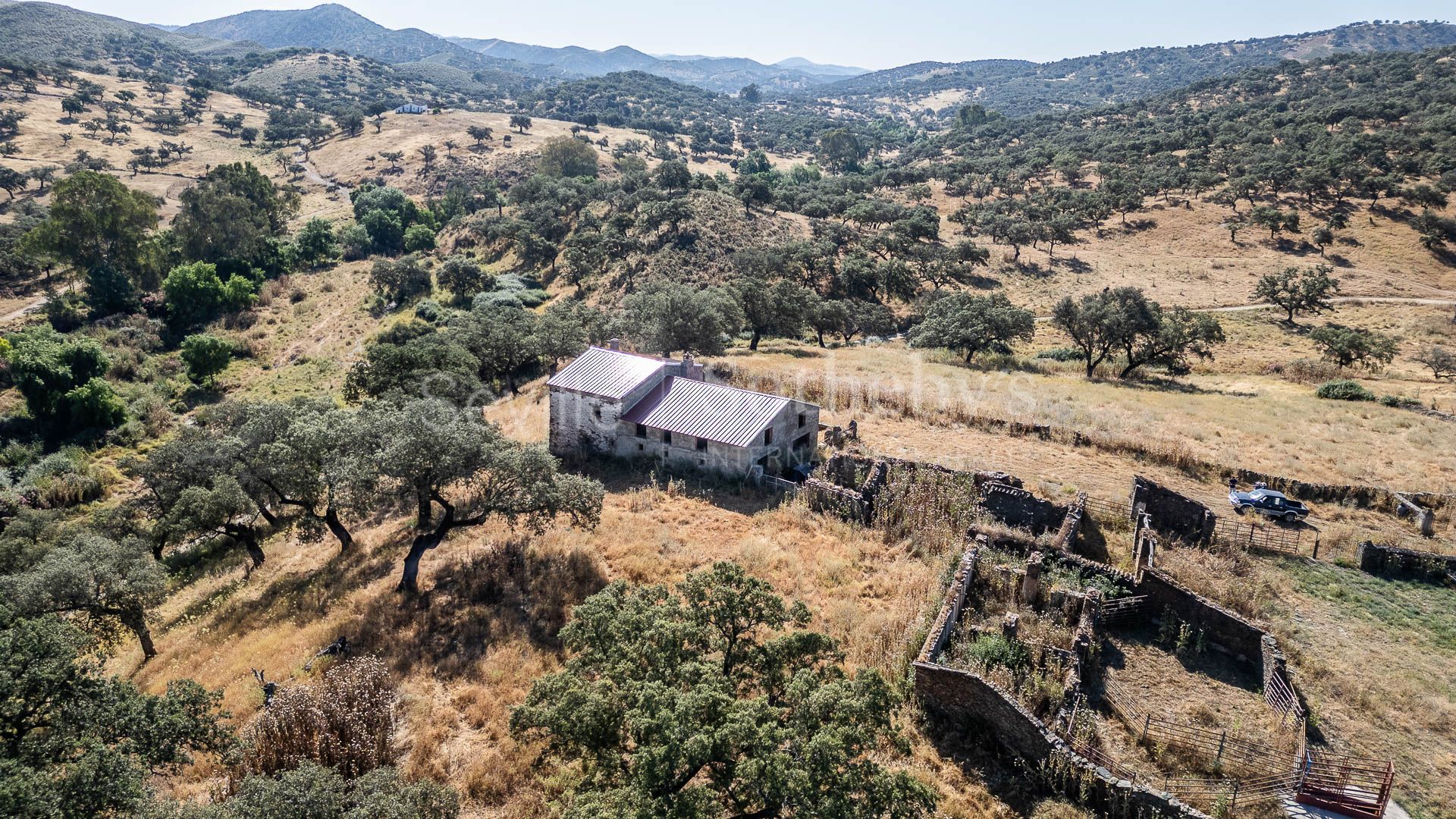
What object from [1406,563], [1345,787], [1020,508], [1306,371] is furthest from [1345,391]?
[1345,787]

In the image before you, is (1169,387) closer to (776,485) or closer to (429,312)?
(776,485)

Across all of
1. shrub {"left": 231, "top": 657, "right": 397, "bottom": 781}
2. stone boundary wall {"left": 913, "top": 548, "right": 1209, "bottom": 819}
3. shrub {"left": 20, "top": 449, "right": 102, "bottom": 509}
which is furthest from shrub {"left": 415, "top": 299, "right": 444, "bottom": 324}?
stone boundary wall {"left": 913, "top": 548, "right": 1209, "bottom": 819}

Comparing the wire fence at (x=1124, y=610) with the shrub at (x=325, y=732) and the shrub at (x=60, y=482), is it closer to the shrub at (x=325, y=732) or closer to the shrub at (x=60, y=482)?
the shrub at (x=325, y=732)

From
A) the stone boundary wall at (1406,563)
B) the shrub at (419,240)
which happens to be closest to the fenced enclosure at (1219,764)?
the stone boundary wall at (1406,563)

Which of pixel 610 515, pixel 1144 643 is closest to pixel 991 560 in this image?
pixel 1144 643

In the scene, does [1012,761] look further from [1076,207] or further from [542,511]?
[1076,207]

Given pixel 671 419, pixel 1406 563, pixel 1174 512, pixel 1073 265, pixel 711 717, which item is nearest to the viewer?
pixel 711 717
